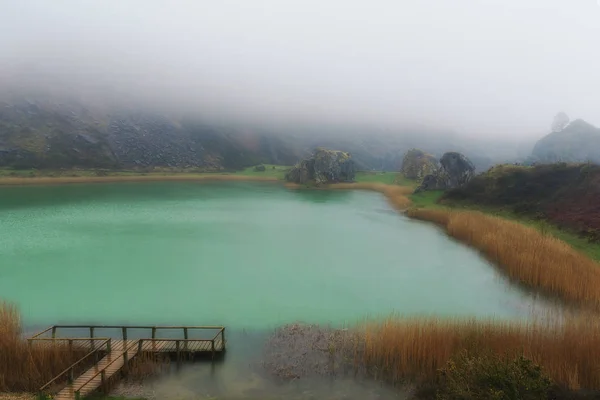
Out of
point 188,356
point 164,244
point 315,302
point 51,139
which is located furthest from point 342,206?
point 51,139

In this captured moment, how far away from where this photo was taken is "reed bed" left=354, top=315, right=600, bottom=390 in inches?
499

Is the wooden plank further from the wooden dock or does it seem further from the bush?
the bush

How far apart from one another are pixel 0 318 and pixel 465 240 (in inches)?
1312

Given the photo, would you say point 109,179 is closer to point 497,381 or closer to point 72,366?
point 72,366

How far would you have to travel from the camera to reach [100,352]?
15141mm

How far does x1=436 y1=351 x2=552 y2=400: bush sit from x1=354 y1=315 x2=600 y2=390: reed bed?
2.30 metres

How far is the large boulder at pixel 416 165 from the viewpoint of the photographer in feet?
310

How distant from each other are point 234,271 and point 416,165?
7928cm

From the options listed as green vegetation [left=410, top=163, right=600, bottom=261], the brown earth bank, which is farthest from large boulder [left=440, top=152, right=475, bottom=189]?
the brown earth bank

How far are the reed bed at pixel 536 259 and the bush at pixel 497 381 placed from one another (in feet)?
38.4

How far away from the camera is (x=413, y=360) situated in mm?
14188

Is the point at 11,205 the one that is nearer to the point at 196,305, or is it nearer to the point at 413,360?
the point at 196,305

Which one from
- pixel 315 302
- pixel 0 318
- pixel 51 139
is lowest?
pixel 315 302

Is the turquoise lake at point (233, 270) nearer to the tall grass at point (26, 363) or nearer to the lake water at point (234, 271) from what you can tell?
the lake water at point (234, 271)
